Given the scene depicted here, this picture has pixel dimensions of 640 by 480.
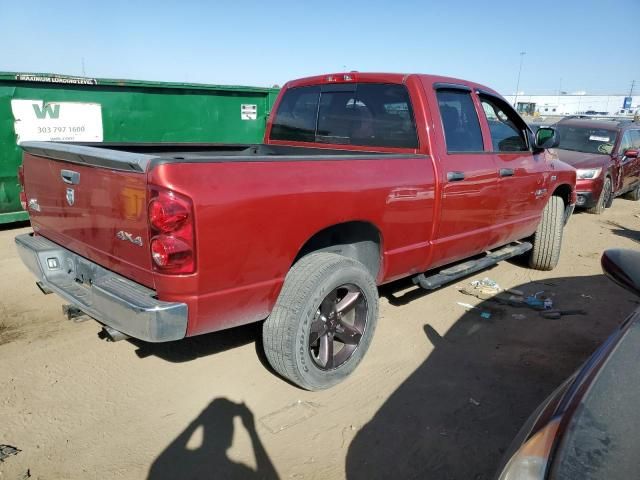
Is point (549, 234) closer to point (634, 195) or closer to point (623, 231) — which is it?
point (623, 231)

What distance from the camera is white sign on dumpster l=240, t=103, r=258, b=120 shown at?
349 inches

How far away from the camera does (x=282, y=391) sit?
10.2ft

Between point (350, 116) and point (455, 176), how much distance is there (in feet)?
3.35

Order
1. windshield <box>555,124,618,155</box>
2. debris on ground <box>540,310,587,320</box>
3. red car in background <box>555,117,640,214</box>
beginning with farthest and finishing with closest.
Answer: windshield <box>555,124,618,155</box>
red car in background <box>555,117,640,214</box>
debris on ground <box>540,310,587,320</box>

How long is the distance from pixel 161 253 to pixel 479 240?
2.91m

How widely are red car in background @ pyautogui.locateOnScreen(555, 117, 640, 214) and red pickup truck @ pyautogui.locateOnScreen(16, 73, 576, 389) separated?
5320 mm

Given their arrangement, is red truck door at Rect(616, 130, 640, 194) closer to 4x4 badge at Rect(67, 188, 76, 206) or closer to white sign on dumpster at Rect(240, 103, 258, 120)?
white sign on dumpster at Rect(240, 103, 258, 120)

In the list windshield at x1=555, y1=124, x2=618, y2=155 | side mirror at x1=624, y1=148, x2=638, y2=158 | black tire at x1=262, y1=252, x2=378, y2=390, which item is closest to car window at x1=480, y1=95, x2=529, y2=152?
black tire at x1=262, y1=252, x2=378, y2=390

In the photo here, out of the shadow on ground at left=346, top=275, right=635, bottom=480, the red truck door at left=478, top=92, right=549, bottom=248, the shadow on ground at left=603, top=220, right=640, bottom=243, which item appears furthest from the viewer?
the shadow on ground at left=603, top=220, right=640, bottom=243

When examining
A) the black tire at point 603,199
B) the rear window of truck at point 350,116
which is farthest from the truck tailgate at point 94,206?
the black tire at point 603,199

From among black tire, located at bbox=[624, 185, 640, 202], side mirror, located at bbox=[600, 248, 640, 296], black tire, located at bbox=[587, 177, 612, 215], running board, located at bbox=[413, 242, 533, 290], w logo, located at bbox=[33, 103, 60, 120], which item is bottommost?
black tire, located at bbox=[624, 185, 640, 202]

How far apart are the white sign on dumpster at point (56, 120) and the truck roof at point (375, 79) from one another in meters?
3.99

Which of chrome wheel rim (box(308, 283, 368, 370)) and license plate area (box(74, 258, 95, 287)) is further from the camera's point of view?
chrome wheel rim (box(308, 283, 368, 370))

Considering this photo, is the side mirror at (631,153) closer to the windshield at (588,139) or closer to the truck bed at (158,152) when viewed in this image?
the windshield at (588,139)
